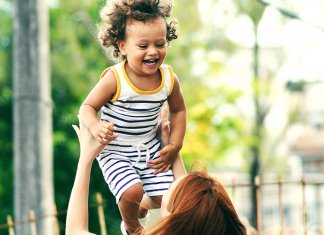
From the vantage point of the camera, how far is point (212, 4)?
1331cm

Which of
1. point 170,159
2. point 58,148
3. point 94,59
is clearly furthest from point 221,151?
point 170,159

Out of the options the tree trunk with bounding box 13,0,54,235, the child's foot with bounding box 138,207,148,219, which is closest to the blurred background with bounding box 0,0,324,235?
the tree trunk with bounding box 13,0,54,235

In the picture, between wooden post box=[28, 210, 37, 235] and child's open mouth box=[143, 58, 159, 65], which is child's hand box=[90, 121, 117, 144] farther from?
wooden post box=[28, 210, 37, 235]

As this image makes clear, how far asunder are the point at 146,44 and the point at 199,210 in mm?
483

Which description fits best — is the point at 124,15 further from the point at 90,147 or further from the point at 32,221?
the point at 32,221

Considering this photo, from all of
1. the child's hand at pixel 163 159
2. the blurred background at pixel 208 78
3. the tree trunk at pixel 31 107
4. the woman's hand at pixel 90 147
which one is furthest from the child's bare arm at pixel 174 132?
the blurred background at pixel 208 78

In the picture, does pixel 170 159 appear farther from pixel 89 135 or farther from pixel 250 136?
pixel 250 136

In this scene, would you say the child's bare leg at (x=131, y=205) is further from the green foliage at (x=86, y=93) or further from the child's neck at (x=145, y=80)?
the green foliage at (x=86, y=93)

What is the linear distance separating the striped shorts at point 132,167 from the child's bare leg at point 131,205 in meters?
0.02

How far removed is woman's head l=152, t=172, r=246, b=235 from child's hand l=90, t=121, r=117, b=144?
9.6 inches

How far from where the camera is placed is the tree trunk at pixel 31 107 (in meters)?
3.60

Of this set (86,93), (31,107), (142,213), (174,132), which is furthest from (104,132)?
(86,93)

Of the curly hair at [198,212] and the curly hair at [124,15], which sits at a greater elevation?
the curly hair at [124,15]

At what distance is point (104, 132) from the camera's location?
6.01ft
